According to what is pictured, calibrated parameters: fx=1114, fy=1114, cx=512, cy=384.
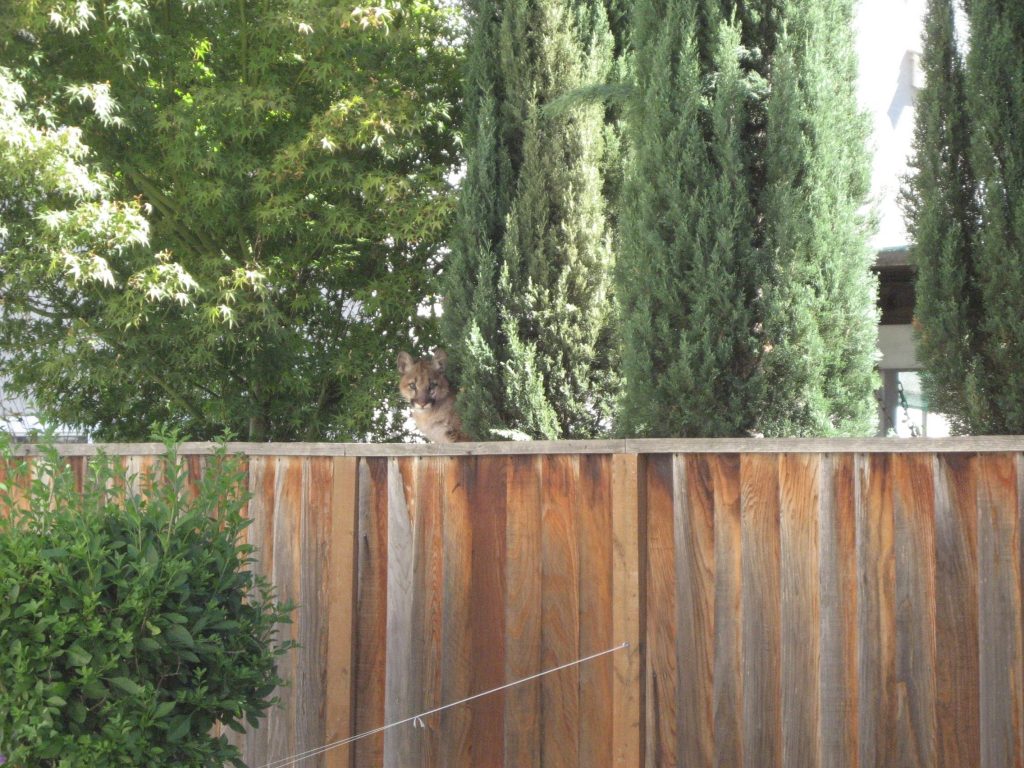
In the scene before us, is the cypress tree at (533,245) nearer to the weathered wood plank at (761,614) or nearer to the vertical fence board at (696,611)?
the vertical fence board at (696,611)

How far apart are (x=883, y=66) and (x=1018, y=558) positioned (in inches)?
443

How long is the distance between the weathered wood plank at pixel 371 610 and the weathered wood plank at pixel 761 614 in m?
1.55

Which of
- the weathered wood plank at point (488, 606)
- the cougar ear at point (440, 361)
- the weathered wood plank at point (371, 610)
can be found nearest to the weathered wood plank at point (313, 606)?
the weathered wood plank at point (371, 610)

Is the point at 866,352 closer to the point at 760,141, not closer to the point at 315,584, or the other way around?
the point at 760,141

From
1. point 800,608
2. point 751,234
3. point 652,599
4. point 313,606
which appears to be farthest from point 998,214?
point 313,606

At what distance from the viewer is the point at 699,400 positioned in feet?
17.2

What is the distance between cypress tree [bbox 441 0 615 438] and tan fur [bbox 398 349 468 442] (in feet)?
0.49

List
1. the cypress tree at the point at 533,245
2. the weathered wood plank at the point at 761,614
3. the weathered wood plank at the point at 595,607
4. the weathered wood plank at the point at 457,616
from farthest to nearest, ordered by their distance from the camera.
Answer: the cypress tree at the point at 533,245 → the weathered wood plank at the point at 457,616 → the weathered wood plank at the point at 595,607 → the weathered wood plank at the point at 761,614

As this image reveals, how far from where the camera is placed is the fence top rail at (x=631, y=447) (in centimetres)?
372

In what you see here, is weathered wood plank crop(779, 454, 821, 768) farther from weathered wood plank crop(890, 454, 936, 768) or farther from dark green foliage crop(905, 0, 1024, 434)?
dark green foliage crop(905, 0, 1024, 434)

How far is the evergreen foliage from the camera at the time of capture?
5258 millimetres

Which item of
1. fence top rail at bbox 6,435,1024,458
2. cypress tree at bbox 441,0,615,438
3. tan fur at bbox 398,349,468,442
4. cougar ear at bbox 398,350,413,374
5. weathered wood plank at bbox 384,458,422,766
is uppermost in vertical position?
cypress tree at bbox 441,0,615,438

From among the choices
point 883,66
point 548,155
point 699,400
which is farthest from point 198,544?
point 883,66

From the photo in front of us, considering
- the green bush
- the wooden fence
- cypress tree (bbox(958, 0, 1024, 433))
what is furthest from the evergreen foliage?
the green bush
